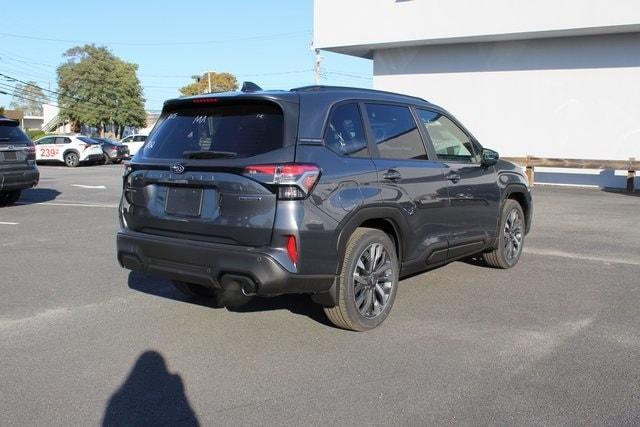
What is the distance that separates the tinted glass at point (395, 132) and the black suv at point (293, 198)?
0.6 inches

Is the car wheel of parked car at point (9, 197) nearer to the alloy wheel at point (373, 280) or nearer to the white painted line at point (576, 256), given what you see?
the white painted line at point (576, 256)

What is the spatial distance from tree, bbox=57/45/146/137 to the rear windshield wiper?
64406 mm

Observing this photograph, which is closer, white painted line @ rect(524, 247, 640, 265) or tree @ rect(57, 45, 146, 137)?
white painted line @ rect(524, 247, 640, 265)

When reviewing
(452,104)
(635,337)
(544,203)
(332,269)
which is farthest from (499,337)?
(452,104)

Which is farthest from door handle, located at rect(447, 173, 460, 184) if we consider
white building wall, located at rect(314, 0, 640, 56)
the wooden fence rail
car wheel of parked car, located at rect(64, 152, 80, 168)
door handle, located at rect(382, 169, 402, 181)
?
car wheel of parked car, located at rect(64, 152, 80, 168)

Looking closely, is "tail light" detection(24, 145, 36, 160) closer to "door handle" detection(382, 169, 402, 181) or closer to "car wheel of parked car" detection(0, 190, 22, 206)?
"car wheel of parked car" detection(0, 190, 22, 206)

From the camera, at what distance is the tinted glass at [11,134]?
12125mm

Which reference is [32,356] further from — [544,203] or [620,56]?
[620,56]

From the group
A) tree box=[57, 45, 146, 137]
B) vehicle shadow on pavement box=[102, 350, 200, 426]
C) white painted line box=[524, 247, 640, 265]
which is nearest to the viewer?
vehicle shadow on pavement box=[102, 350, 200, 426]

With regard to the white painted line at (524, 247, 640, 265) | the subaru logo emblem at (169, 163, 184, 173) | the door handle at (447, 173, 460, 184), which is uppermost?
the subaru logo emblem at (169, 163, 184, 173)

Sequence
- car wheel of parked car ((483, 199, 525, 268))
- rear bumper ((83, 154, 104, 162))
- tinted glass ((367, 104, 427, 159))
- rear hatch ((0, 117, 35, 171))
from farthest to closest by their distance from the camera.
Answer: rear bumper ((83, 154, 104, 162))
rear hatch ((0, 117, 35, 171))
car wheel of parked car ((483, 199, 525, 268))
tinted glass ((367, 104, 427, 159))

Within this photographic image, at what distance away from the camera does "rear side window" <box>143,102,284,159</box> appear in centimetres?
454

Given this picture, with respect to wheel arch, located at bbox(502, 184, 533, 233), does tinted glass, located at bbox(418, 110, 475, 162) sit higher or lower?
higher

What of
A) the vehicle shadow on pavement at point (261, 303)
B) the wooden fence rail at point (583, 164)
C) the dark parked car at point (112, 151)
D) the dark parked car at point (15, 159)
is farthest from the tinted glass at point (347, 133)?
the dark parked car at point (112, 151)
